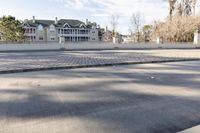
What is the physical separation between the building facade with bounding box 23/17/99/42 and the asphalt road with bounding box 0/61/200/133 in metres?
57.0

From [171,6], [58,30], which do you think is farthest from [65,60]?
[58,30]

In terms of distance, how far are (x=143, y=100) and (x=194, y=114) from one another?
1.41m

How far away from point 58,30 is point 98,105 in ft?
210

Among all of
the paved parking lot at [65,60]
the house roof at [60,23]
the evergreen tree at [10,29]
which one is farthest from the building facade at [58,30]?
the paved parking lot at [65,60]

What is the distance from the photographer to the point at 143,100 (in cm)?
639

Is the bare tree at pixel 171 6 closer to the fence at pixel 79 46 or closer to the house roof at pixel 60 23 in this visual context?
the fence at pixel 79 46

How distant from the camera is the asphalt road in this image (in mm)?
4566

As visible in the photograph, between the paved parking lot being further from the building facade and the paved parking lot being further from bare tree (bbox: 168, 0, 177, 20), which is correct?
the building facade

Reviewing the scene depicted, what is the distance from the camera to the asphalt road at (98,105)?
4566 millimetres

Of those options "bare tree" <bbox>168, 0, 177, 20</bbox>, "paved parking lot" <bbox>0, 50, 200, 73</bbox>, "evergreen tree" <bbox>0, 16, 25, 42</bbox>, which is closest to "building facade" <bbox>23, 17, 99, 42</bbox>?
"evergreen tree" <bbox>0, 16, 25, 42</bbox>

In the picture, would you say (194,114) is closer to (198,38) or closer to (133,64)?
(133,64)

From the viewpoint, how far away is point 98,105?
5895mm

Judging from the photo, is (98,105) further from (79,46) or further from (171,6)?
(171,6)

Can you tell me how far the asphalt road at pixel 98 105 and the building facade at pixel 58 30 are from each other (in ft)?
187
